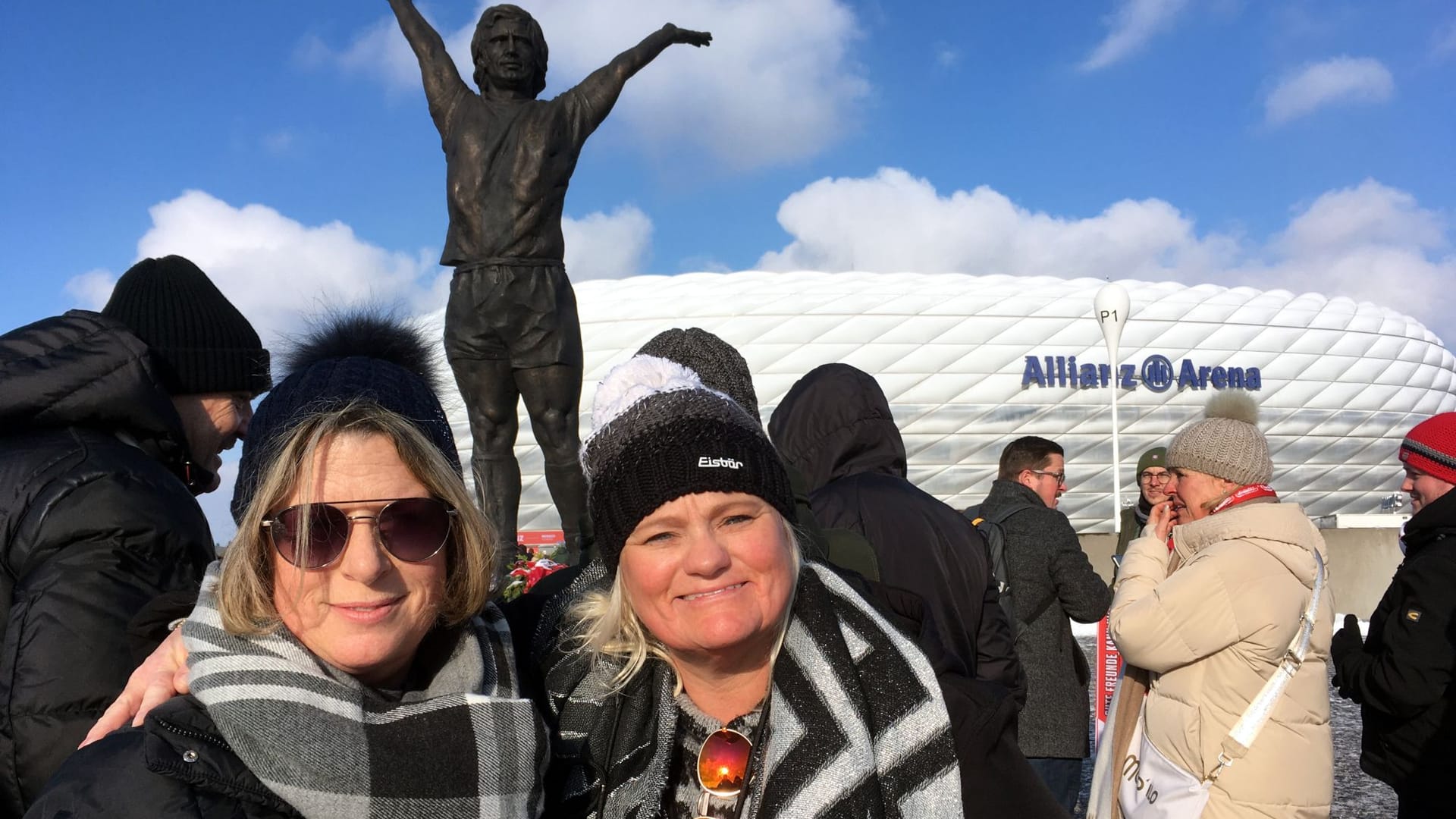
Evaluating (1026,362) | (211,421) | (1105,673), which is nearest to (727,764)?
(211,421)

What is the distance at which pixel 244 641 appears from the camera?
133 centimetres

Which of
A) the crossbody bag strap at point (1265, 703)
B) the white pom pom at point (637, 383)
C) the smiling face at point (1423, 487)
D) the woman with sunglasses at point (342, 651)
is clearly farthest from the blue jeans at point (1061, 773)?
the woman with sunglasses at point (342, 651)

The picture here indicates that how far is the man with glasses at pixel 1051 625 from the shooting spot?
4492 mm

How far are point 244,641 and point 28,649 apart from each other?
0.55m

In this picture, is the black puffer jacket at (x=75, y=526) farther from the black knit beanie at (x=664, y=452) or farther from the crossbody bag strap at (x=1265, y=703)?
the crossbody bag strap at (x=1265, y=703)

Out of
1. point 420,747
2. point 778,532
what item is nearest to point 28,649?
point 420,747

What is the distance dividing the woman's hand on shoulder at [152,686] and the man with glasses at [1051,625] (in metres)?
3.68

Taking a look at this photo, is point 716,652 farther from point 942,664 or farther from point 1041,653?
point 1041,653

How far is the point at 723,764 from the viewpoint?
161 centimetres

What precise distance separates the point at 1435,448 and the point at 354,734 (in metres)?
3.45

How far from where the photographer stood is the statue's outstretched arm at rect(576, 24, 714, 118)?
512cm

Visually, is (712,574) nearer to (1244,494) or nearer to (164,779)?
(164,779)

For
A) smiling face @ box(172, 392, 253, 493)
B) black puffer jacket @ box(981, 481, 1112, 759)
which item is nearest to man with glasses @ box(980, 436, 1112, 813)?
black puffer jacket @ box(981, 481, 1112, 759)

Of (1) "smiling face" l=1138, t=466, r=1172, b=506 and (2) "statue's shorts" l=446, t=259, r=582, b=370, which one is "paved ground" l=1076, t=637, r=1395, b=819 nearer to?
(1) "smiling face" l=1138, t=466, r=1172, b=506
